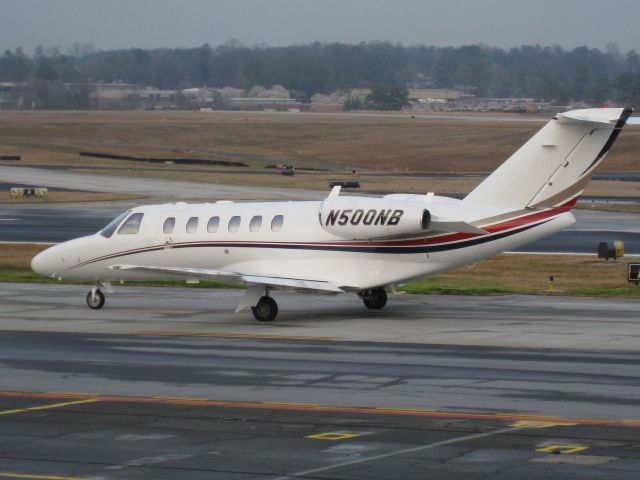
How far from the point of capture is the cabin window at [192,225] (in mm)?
31031

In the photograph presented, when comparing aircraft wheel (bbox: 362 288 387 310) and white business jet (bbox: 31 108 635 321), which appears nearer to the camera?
white business jet (bbox: 31 108 635 321)

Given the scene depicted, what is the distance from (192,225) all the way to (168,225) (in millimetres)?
748

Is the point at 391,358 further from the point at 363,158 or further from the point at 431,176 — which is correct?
the point at 363,158

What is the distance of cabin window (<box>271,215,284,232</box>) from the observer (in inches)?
1177

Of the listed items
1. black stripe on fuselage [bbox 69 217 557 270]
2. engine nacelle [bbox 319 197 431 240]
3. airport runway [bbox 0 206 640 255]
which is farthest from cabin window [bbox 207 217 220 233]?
airport runway [bbox 0 206 640 255]

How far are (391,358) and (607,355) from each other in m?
3.95

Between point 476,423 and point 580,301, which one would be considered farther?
point 580,301

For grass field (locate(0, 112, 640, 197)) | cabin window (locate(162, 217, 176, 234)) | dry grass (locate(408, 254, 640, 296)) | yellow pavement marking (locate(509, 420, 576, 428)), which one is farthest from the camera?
grass field (locate(0, 112, 640, 197))

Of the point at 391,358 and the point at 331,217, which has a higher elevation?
the point at 331,217

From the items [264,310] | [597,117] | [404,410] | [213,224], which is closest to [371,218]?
[264,310]

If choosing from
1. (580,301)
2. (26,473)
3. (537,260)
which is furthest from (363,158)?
(26,473)

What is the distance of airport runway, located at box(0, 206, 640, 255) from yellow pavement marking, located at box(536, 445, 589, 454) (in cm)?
3003

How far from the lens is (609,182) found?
84.1 metres

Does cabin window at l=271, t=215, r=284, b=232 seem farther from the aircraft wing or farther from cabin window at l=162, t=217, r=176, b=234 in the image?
cabin window at l=162, t=217, r=176, b=234
